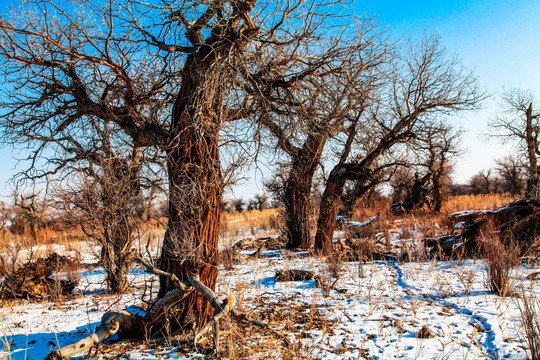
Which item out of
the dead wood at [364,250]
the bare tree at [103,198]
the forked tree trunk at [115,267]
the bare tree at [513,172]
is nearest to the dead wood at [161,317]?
the bare tree at [103,198]

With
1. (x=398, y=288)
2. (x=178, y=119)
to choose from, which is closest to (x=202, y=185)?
(x=178, y=119)

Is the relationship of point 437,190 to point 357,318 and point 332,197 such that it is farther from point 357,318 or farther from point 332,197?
point 357,318

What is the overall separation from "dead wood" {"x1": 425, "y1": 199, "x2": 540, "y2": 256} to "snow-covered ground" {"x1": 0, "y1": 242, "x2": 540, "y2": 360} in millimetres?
723

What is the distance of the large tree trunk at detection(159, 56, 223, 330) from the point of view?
10.7ft

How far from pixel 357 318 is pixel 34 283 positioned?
5.63 m

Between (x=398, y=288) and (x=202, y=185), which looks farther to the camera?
(x=398, y=288)

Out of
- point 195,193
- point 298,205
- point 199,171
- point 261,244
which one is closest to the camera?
point 195,193

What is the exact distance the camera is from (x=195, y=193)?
3.19m

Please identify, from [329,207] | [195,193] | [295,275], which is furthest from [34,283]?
[329,207]

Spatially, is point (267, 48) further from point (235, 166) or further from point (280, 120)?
point (235, 166)

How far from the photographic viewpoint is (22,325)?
154 inches

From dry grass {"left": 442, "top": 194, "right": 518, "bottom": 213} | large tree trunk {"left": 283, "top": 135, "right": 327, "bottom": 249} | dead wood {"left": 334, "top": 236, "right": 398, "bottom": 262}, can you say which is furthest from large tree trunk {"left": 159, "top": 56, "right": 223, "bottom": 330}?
dry grass {"left": 442, "top": 194, "right": 518, "bottom": 213}

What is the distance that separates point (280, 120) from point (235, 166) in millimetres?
1119

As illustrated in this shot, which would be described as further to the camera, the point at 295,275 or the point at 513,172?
the point at 513,172
